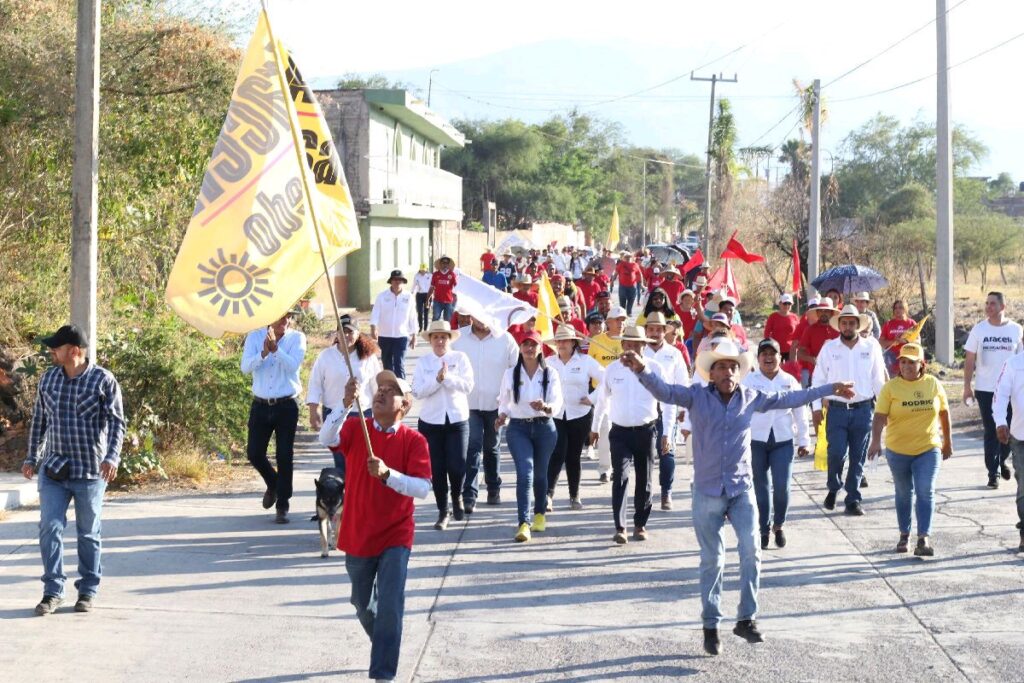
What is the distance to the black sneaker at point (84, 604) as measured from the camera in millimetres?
8312

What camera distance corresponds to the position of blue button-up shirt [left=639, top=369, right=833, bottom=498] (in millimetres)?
7977

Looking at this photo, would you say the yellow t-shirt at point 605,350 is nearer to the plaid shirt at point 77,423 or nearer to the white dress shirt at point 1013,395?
the white dress shirt at point 1013,395

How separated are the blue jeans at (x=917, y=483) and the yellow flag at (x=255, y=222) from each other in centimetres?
469

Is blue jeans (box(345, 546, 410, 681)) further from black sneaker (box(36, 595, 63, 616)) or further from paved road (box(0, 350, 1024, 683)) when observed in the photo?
black sneaker (box(36, 595, 63, 616))

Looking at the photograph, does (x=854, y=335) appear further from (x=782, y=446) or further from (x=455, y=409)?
(x=455, y=409)

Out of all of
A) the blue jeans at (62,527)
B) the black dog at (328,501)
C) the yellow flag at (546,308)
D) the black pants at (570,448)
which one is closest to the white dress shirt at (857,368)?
the black pants at (570,448)

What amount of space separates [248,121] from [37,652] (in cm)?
336

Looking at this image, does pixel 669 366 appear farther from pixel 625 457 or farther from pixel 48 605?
pixel 48 605

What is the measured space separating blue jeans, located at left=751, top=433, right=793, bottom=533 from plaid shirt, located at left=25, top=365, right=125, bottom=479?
4941 mm

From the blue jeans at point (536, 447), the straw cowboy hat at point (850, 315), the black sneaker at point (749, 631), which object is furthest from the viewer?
the straw cowboy hat at point (850, 315)

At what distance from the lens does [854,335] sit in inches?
466

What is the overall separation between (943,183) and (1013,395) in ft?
45.3

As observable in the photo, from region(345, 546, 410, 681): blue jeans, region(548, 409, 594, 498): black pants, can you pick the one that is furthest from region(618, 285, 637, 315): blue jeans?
region(345, 546, 410, 681): blue jeans

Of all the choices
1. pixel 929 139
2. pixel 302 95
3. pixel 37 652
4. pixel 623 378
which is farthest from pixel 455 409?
pixel 929 139
